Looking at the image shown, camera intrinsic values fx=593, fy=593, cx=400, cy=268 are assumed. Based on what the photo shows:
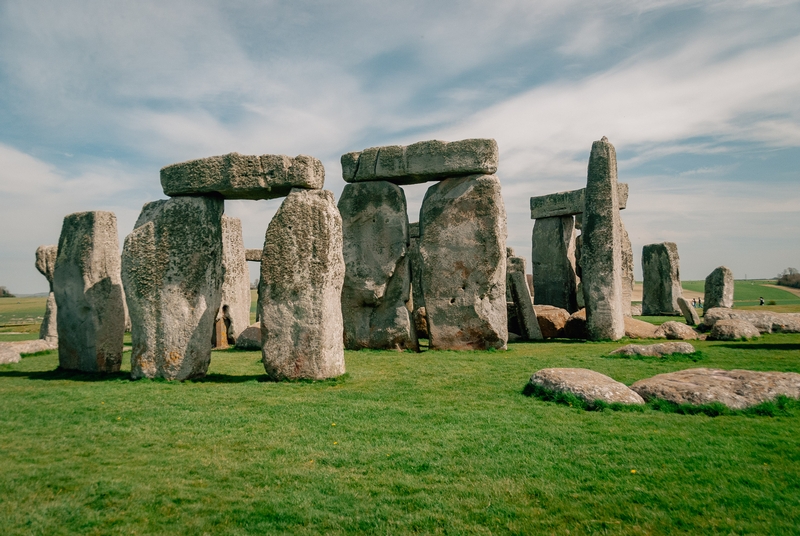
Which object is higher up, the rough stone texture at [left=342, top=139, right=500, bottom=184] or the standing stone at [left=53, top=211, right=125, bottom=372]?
the rough stone texture at [left=342, top=139, right=500, bottom=184]

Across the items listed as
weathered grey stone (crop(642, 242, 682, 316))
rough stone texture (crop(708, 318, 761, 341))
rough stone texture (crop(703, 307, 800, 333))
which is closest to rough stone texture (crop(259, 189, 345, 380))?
rough stone texture (crop(708, 318, 761, 341))

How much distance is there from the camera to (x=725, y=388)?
6207mm

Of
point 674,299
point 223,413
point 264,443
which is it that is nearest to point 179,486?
point 264,443

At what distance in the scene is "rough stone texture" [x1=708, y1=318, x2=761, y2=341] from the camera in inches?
500

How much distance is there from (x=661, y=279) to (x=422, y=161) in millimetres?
13491

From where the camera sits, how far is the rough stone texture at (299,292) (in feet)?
27.1

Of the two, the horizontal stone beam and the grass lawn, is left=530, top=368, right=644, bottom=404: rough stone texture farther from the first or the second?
the horizontal stone beam

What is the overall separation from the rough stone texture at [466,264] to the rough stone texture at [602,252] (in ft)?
8.28

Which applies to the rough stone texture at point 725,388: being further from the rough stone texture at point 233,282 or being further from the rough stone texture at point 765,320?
the rough stone texture at point 233,282

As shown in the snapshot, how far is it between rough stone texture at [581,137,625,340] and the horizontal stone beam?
428 centimetres

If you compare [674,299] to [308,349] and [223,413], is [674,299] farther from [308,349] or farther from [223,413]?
[223,413]

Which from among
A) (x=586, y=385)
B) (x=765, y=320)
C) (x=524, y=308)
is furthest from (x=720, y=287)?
(x=586, y=385)

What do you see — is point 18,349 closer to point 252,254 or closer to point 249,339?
point 249,339

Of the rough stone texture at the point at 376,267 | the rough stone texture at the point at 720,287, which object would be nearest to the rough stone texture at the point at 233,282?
the rough stone texture at the point at 376,267
